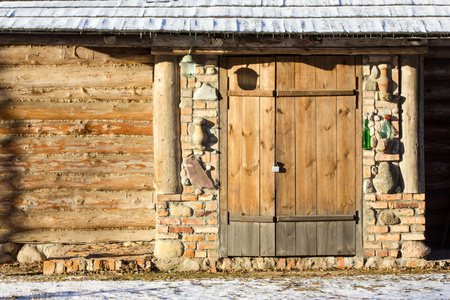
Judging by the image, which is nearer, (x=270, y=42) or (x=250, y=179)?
(x=270, y=42)

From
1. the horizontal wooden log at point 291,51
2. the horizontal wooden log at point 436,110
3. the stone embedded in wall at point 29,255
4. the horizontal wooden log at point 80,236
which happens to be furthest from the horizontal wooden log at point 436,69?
the stone embedded in wall at point 29,255

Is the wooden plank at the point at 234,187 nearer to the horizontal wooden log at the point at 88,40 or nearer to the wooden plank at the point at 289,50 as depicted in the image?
the wooden plank at the point at 289,50

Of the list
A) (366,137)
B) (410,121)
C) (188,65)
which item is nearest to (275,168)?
(366,137)

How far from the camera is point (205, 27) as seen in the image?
6.16 meters

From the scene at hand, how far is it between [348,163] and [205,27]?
2246 millimetres

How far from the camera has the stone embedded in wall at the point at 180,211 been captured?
21.3ft

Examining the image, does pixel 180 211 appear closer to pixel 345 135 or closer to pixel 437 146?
pixel 345 135

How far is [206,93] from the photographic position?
6492mm

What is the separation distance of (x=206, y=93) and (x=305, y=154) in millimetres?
1340

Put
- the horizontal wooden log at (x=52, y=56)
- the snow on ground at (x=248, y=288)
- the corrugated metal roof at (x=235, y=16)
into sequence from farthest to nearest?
1. the horizontal wooden log at (x=52, y=56)
2. the corrugated metal roof at (x=235, y=16)
3. the snow on ground at (x=248, y=288)

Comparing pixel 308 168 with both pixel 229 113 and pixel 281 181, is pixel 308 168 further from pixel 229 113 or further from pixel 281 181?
pixel 229 113

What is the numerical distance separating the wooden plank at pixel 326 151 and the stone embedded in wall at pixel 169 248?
63.3 inches

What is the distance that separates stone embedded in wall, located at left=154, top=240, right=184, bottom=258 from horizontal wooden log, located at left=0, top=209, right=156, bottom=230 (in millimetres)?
683

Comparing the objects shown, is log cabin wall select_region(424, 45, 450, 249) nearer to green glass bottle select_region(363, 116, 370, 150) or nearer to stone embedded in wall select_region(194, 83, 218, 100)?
green glass bottle select_region(363, 116, 370, 150)
